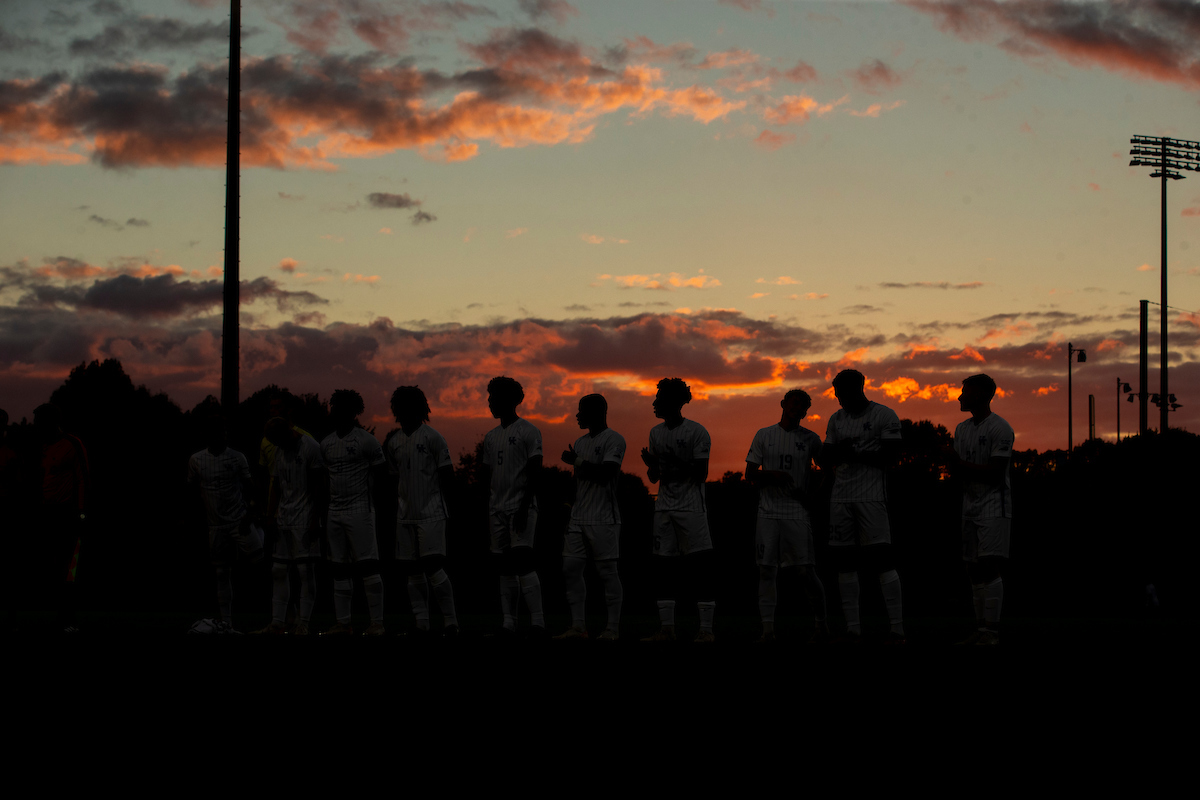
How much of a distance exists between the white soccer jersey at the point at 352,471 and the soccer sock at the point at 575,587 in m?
2.08

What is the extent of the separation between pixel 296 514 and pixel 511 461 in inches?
94.3

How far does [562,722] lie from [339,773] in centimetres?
139

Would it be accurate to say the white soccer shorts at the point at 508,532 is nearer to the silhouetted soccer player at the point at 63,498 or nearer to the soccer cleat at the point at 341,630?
the soccer cleat at the point at 341,630

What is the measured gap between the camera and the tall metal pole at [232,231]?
14.8 m

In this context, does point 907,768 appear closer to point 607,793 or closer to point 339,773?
point 607,793

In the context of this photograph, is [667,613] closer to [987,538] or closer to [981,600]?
[981,600]

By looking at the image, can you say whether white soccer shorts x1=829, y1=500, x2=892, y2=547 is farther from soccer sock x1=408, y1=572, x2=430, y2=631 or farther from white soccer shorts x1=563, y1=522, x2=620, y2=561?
soccer sock x1=408, y1=572, x2=430, y2=631

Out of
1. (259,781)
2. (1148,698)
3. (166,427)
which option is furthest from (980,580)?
(166,427)

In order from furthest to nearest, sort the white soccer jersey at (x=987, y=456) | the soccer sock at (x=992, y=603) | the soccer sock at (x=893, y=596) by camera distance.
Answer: the soccer sock at (x=893, y=596)
the soccer sock at (x=992, y=603)
the white soccer jersey at (x=987, y=456)

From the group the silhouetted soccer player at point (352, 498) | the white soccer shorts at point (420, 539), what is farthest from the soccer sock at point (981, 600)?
the silhouetted soccer player at point (352, 498)

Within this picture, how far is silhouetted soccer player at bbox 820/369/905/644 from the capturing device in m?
9.81

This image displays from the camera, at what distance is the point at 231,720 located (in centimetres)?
548

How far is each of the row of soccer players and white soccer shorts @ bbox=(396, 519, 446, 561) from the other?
0.01m

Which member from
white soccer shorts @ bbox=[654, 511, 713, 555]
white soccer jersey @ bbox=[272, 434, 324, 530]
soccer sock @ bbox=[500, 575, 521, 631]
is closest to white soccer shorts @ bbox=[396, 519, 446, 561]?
soccer sock @ bbox=[500, 575, 521, 631]
